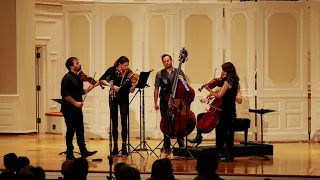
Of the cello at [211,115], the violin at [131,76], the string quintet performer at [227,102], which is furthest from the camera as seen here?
the violin at [131,76]

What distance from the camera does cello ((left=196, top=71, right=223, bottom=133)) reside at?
10.8m

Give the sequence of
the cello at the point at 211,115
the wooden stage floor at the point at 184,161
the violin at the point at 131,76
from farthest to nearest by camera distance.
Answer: the violin at the point at 131,76, the cello at the point at 211,115, the wooden stage floor at the point at 184,161

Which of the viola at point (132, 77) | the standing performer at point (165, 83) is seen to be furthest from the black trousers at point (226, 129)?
the viola at point (132, 77)

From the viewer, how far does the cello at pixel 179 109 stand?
10.9 meters

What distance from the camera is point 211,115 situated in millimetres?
11141

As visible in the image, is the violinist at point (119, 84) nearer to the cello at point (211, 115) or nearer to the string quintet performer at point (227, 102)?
the cello at point (211, 115)

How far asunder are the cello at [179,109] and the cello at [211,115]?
280 mm

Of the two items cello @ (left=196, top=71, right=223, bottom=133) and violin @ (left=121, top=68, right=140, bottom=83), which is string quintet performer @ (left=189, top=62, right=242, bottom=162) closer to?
cello @ (left=196, top=71, right=223, bottom=133)

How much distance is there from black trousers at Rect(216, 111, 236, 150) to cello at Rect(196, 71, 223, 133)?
0.19 metres

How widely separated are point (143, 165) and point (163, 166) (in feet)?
13.3

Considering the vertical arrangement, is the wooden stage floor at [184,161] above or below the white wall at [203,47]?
below

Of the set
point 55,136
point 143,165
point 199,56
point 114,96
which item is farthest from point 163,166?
point 55,136

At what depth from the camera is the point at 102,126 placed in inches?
559

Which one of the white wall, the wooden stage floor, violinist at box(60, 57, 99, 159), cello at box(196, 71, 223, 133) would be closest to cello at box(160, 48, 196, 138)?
cello at box(196, 71, 223, 133)
